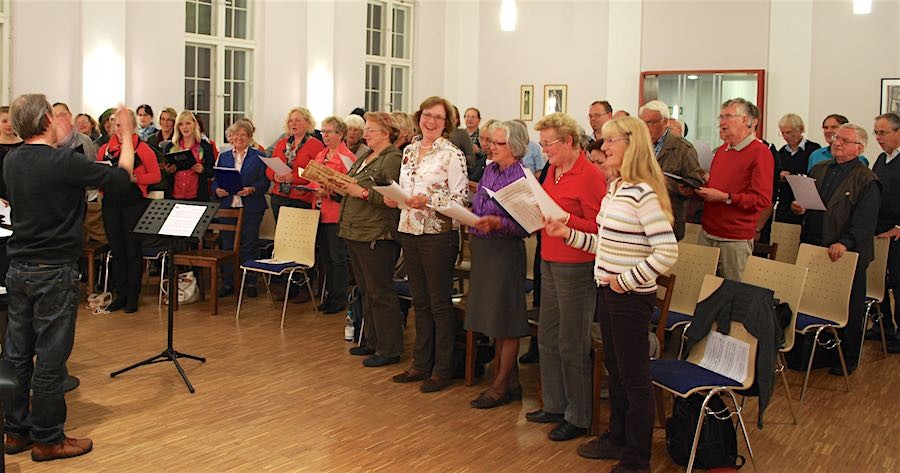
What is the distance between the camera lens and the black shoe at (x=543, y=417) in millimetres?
4809

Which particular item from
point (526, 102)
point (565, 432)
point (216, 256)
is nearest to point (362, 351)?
point (216, 256)

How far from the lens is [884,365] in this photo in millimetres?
6328

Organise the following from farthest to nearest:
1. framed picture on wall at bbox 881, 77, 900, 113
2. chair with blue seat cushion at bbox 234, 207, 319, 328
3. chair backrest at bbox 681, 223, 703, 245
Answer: framed picture on wall at bbox 881, 77, 900, 113 → chair with blue seat cushion at bbox 234, 207, 319, 328 → chair backrest at bbox 681, 223, 703, 245

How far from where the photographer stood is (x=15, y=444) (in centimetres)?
432

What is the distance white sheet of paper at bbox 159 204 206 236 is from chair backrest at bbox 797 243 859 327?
3.74 meters

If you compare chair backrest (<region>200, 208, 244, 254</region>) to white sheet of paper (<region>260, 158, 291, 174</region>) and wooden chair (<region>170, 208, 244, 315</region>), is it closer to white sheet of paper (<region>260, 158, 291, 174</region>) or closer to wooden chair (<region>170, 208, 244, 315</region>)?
wooden chair (<region>170, 208, 244, 315</region>)

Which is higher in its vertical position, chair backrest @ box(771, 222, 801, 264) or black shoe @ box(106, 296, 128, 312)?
chair backrest @ box(771, 222, 801, 264)

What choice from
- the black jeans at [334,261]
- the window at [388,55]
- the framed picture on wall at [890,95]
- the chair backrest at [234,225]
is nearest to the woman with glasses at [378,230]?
the black jeans at [334,261]

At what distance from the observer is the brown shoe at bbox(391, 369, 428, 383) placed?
562 centimetres

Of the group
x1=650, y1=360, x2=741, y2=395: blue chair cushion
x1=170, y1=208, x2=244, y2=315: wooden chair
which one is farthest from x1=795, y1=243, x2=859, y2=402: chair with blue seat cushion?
x1=170, y1=208, x2=244, y2=315: wooden chair

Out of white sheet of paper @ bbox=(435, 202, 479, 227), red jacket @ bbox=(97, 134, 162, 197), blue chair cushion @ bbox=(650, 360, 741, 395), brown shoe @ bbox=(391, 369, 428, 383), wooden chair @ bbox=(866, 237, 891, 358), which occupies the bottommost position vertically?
brown shoe @ bbox=(391, 369, 428, 383)

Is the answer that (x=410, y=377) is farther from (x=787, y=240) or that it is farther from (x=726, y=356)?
(x=787, y=240)

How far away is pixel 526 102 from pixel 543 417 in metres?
9.35

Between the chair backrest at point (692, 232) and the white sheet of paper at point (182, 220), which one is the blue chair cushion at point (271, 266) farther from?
the chair backrest at point (692, 232)
